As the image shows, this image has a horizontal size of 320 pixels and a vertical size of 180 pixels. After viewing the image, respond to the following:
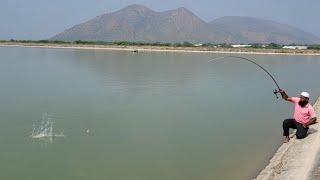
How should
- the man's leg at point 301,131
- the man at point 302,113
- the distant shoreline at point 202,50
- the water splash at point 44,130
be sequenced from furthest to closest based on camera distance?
1. the distant shoreline at point 202,50
2. the water splash at point 44,130
3. the man's leg at point 301,131
4. the man at point 302,113

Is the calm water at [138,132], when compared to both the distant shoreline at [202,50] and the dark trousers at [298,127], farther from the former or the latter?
the distant shoreline at [202,50]

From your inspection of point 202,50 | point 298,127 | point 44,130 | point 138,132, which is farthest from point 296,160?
point 202,50

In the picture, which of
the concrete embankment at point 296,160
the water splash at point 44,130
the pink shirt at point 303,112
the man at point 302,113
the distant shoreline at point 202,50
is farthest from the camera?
the distant shoreline at point 202,50

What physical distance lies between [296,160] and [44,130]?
21.3ft

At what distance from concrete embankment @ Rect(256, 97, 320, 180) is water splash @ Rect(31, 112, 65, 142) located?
518 cm

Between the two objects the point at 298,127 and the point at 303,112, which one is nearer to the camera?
the point at 303,112

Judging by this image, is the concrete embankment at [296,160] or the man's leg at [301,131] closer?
the concrete embankment at [296,160]

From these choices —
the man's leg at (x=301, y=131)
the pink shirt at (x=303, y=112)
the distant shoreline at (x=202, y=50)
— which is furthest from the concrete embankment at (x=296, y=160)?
the distant shoreline at (x=202, y=50)

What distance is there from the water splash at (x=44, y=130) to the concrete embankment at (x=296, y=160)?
5179 mm

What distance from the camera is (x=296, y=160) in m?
9.32

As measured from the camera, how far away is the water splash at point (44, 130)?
12.6 meters

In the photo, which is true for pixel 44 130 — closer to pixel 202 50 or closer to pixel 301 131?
pixel 301 131

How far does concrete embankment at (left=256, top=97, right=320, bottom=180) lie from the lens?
8453mm

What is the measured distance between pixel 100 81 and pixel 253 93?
817cm
